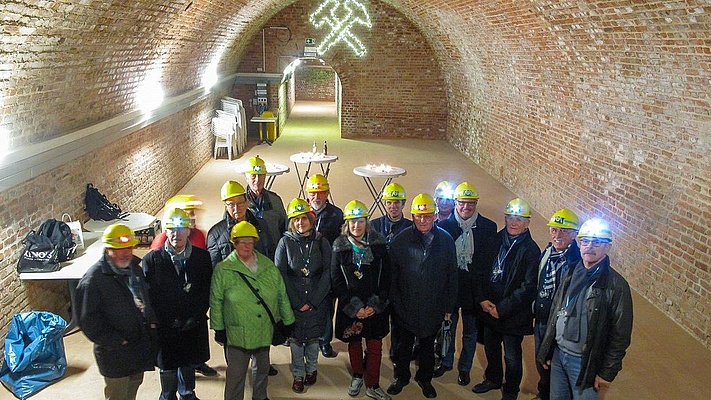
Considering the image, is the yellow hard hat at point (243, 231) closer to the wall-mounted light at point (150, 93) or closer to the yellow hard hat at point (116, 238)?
the yellow hard hat at point (116, 238)

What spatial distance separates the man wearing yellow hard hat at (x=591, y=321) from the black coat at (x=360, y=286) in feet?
3.79

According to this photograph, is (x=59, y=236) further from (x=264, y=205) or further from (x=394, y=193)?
(x=394, y=193)

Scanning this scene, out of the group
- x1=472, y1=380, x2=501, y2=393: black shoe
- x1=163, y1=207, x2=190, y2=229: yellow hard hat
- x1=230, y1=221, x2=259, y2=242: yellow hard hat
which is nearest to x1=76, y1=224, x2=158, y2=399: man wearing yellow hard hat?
x1=163, y1=207, x2=190, y2=229: yellow hard hat

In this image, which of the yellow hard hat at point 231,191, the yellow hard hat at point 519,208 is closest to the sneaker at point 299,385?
the yellow hard hat at point 231,191

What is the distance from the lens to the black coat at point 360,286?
4.04 metres

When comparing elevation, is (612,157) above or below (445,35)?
below

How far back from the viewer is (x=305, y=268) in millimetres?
4066

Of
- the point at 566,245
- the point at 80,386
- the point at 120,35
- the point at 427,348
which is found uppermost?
the point at 120,35

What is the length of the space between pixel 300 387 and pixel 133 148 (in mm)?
5043

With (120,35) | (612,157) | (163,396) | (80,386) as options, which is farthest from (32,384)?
(612,157)

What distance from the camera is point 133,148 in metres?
8.15

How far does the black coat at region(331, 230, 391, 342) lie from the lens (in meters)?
4.04

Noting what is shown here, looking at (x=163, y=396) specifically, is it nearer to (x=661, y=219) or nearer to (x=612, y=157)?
(x=661, y=219)

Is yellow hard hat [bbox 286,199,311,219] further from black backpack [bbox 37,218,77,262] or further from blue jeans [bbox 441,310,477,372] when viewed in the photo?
black backpack [bbox 37,218,77,262]
